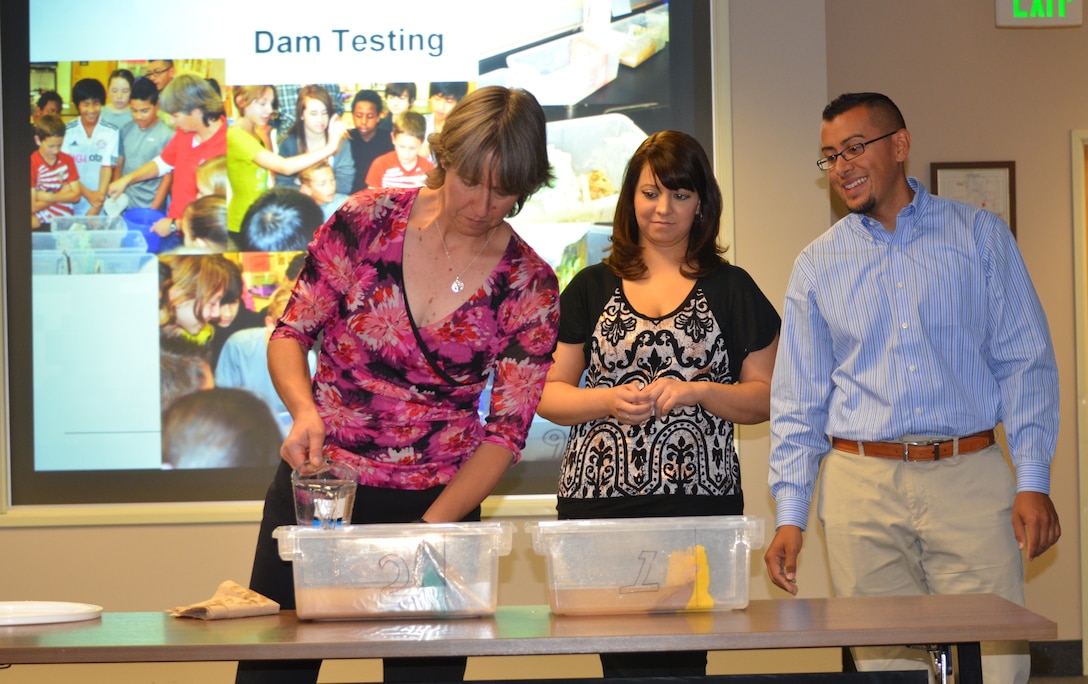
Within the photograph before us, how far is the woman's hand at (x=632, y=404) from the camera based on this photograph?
2.32m

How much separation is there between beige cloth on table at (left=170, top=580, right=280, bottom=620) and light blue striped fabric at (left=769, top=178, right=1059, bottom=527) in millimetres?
A: 1125

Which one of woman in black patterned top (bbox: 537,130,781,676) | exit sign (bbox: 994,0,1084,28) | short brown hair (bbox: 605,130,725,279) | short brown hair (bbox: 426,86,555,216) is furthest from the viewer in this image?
exit sign (bbox: 994,0,1084,28)

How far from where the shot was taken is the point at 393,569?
167 cm

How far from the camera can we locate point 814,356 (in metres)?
2.47

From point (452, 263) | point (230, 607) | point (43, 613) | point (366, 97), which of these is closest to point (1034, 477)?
point (452, 263)

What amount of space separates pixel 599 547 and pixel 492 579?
0.17 metres

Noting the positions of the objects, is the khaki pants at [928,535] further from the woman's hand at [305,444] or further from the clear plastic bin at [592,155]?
the clear plastic bin at [592,155]

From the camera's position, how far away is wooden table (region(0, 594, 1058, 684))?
4.91 ft

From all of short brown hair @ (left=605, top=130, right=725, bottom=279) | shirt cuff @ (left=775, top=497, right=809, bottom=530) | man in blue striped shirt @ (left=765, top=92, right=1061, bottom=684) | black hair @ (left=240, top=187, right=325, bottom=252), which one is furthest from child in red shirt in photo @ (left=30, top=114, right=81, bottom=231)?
shirt cuff @ (left=775, top=497, right=809, bottom=530)

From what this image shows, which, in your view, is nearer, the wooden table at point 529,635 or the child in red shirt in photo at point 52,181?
the wooden table at point 529,635

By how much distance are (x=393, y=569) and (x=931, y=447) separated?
3.94ft

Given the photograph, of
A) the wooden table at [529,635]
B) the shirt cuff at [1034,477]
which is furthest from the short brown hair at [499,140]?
the shirt cuff at [1034,477]

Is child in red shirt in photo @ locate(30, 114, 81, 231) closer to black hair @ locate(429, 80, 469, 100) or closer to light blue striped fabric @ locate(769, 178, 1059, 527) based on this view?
black hair @ locate(429, 80, 469, 100)

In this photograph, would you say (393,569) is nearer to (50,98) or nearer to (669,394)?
(669,394)
